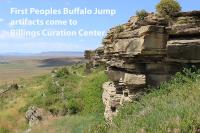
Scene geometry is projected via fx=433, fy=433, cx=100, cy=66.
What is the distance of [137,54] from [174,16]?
2.86m

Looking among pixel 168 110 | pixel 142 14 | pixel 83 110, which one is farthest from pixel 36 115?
pixel 168 110

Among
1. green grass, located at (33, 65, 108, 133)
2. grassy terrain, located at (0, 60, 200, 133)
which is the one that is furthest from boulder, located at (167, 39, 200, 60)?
green grass, located at (33, 65, 108, 133)

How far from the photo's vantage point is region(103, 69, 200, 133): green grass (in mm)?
14359

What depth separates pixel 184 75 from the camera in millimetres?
20219

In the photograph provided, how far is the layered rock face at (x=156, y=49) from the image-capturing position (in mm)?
20000

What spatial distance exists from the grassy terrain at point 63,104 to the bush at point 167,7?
1002cm

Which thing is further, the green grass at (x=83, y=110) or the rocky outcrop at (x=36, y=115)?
the rocky outcrop at (x=36, y=115)

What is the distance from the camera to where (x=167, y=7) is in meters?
23.1

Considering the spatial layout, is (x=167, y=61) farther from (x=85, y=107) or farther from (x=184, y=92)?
(x=85, y=107)

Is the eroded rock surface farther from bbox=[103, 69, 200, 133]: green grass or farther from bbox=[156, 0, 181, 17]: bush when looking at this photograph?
bbox=[103, 69, 200, 133]: green grass

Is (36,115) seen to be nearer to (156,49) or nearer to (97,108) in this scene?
(97,108)

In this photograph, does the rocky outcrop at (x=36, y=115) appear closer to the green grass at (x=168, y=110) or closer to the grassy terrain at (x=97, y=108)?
the grassy terrain at (x=97, y=108)

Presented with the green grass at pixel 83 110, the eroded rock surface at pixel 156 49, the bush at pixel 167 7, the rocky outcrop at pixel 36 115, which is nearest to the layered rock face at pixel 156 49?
the eroded rock surface at pixel 156 49

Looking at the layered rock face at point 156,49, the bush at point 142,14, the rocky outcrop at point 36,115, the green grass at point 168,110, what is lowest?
the rocky outcrop at point 36,115
